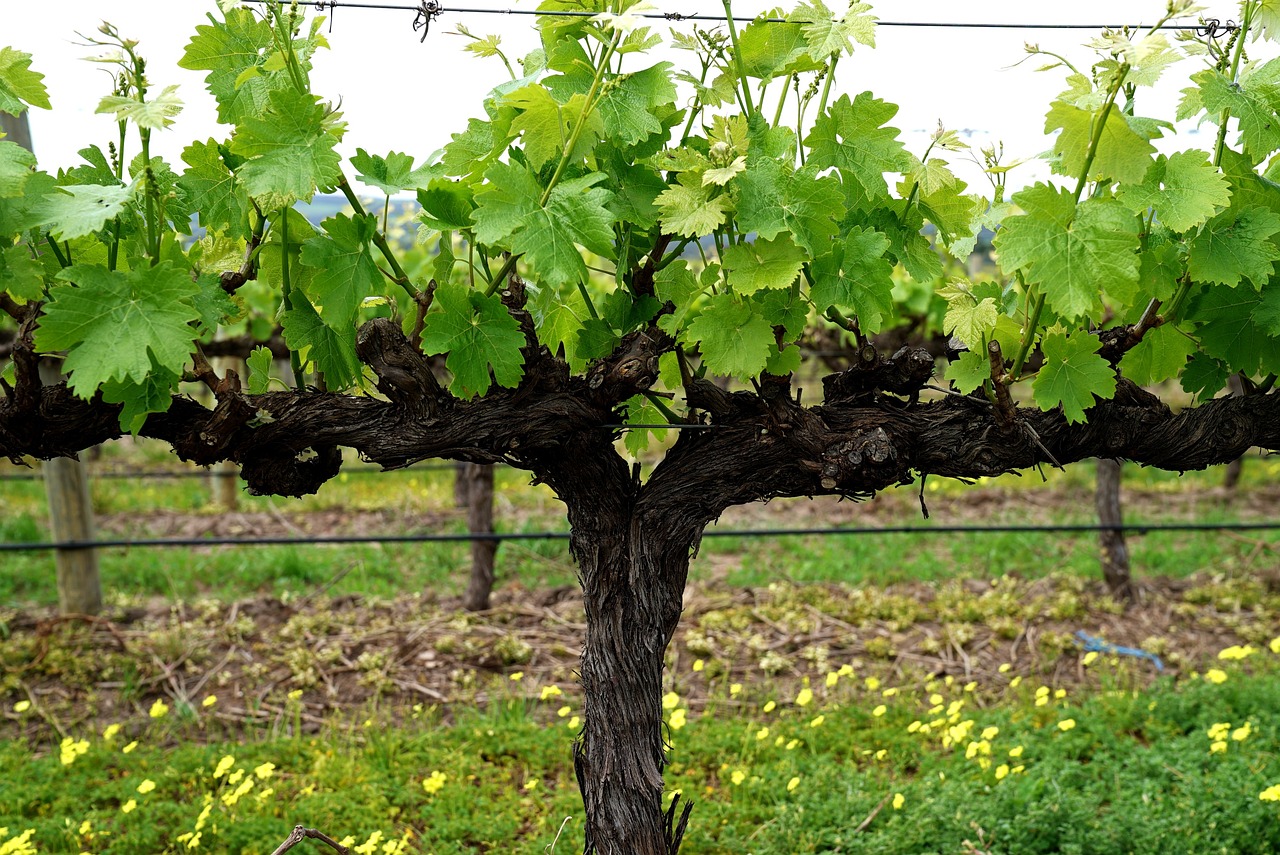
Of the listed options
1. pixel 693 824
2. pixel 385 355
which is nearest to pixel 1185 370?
pixel 385 355

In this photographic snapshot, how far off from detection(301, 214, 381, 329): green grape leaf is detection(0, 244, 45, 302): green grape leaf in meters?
0.44

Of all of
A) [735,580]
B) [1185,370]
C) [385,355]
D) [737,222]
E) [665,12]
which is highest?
[665,12]

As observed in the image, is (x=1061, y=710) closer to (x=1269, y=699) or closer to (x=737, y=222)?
(x=1269, y=699)

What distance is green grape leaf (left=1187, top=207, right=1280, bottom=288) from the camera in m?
1.85

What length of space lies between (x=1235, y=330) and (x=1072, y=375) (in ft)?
1.18

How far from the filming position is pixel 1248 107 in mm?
1824

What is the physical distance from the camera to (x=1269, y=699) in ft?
12.9

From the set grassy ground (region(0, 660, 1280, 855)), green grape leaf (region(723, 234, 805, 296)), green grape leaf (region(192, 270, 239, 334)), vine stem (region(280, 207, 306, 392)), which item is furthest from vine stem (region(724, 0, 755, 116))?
grassy ground (region(0, 660, 1280, 855))

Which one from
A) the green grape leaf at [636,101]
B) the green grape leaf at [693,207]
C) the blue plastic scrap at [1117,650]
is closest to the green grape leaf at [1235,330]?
the green grape leaf at [693,207]

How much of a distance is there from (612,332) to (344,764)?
2.35 m

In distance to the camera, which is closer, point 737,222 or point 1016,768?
point 737,222

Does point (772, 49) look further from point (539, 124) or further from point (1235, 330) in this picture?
point (1235, 330)

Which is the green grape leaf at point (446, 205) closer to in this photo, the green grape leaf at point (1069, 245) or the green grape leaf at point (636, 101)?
the green grape leaf at point (636, 101)

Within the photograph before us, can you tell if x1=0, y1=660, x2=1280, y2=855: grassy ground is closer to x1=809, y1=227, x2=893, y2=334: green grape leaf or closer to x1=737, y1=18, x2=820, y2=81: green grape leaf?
x1=809, y1=227, x2=893, y2=334: green grape leaf
